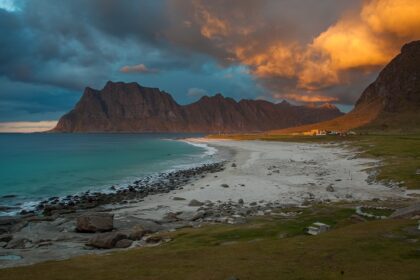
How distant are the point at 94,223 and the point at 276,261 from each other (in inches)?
570

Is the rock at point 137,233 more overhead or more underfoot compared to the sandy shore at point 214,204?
more overhead

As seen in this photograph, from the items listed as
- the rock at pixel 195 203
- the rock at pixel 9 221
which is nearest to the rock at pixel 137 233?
the rock at pixel 195 203

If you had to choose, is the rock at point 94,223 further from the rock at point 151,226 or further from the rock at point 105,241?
the rock at point 105,241

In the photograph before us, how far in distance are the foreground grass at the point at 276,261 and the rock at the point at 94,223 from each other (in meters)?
8.30

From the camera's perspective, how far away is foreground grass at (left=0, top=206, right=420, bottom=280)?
10531mm

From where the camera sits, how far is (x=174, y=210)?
29.7 metres

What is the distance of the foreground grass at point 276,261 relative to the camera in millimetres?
10531

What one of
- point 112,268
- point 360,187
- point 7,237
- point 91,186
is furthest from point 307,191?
point 91,186

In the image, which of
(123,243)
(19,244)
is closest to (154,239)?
(123,243)

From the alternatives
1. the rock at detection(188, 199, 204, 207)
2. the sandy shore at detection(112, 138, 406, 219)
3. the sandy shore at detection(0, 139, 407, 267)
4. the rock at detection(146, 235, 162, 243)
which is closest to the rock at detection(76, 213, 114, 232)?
the sandy shore at detection(0, 139, 407, 267)

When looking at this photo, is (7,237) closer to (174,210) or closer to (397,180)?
(174,210)

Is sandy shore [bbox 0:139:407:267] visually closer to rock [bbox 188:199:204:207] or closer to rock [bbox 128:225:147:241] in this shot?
rock [bbox 188:199:204:207]

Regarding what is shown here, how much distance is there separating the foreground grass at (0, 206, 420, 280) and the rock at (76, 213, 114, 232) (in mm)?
8304

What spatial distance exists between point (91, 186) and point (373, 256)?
1839 inches
